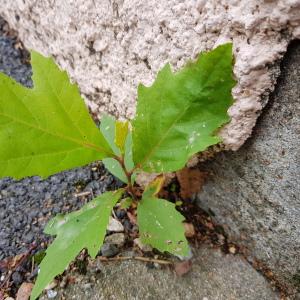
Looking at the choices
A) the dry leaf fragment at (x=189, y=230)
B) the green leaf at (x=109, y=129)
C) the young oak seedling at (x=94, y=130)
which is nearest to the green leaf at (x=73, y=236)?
the young oak seedling at (x=94, y=130)

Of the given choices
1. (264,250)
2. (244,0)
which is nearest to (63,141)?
(244,0)

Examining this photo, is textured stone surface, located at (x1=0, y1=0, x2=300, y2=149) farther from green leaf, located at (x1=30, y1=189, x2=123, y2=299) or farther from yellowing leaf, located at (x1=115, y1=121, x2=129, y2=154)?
green leaf, located at (x1=30, y1=189, x2=123, y2=299)

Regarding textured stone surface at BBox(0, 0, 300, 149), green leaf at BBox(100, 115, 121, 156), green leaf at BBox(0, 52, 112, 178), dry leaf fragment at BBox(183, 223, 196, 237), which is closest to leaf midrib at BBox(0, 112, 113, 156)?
green leaf at BBox(0, 52, 112, 178)

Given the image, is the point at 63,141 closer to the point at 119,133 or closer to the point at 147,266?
the point at 119,133

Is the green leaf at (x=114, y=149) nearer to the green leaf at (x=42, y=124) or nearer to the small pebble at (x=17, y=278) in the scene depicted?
the green leaf at (x=42, y=124)

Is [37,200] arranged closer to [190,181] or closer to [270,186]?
[190,181]
